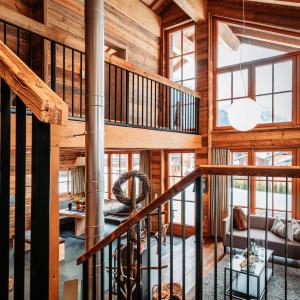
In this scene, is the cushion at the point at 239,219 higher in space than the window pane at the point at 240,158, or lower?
lower

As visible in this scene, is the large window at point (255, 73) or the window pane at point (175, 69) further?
the window pane at point (175, 69)

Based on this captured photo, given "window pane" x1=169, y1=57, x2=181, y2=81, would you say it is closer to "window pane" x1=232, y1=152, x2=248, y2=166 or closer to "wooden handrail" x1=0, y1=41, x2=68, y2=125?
"window pane" x1=232, y1=152, x2=248, y2=166

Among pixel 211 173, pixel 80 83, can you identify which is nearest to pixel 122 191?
pixel 80 83

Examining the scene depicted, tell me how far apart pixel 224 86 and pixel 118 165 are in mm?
3972

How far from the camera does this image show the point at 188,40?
740 cm

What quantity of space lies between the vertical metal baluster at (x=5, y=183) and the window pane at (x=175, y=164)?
654 centimetres

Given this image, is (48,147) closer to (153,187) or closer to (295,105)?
(295,105)

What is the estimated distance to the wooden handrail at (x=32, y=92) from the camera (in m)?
0.79

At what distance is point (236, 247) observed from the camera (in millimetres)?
5742

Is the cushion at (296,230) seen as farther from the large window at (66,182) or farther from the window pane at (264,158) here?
the large window at (66,182)

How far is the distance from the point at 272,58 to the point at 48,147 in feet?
20.7

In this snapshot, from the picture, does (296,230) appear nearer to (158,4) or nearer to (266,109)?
(266,109)

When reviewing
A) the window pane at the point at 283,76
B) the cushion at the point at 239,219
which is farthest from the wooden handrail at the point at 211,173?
the window pane at the point at 283,76

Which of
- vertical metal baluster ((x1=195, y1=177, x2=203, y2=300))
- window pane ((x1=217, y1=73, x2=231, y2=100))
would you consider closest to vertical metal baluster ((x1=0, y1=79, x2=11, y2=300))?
vertical metal baluster ((x1=195, y1=177, x2=203, y2=300))
